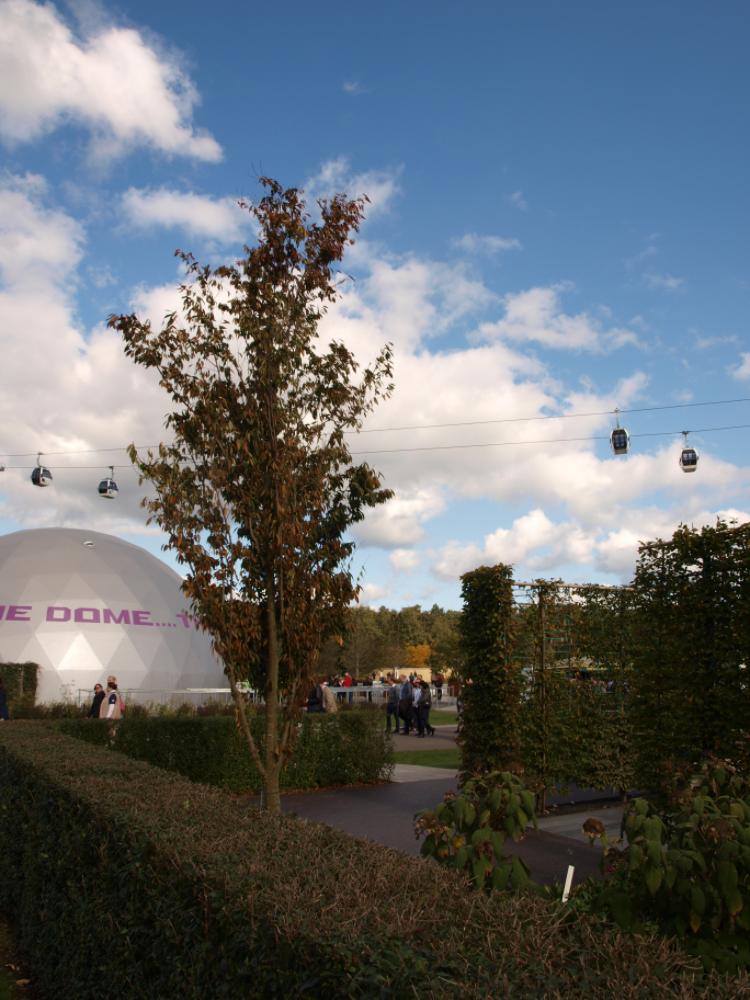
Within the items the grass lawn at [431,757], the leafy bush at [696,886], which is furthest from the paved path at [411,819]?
the leafy bush at [696,886]

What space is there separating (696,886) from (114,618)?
28.7 metres

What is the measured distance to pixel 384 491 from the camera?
26.7 feet

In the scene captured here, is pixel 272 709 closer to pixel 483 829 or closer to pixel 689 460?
pixel 483 829

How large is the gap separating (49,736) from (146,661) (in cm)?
2114

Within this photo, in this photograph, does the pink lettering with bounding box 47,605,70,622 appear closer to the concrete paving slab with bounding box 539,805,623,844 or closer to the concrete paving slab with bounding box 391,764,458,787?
the concrete paving slab with bounding box 391,764,458,787

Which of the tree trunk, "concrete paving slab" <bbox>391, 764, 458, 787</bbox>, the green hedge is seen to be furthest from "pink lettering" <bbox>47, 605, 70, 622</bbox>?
the tree trunk

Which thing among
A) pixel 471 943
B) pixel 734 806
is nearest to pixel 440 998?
pixel 471 943

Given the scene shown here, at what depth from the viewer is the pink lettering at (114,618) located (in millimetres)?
29547

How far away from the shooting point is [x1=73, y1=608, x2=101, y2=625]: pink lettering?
95.2 feet

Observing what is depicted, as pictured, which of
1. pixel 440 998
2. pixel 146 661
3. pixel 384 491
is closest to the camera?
pixel 440 998

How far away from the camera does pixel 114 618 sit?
2975cm

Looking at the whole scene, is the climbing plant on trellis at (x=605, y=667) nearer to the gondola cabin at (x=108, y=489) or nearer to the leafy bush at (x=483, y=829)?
the leafy bush at (x=483, y=829)

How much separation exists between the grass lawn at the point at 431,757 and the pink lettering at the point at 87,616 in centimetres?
1333

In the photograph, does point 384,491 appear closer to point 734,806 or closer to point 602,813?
point 734,806
